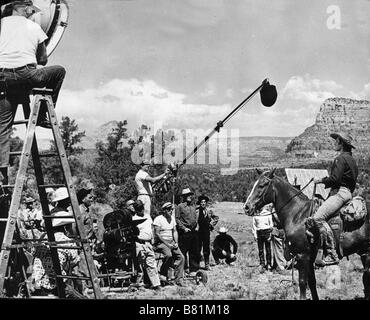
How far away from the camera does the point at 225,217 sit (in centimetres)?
2483

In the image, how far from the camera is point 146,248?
1052 centimetres

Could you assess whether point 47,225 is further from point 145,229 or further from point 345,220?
point 345,220

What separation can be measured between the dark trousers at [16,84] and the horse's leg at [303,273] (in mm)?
5097

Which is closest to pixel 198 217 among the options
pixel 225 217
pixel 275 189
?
pixel 275 189

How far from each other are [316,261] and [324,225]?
2.34 ft

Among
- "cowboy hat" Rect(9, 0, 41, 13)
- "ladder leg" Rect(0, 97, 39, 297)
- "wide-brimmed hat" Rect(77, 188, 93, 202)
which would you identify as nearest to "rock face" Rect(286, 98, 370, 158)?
"wide-brimmed hat" Rect(77, 188, 93, 202)

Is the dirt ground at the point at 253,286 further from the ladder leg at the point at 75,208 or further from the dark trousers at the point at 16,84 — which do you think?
the dark trousers at the point at 16,84

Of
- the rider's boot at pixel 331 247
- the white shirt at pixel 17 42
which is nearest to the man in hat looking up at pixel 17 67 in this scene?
the white shirt at pixel 17 42

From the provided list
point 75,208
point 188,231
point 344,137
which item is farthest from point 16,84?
point 188,231

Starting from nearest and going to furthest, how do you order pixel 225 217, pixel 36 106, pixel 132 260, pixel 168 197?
1. pixel 36 106
2. pixel 132 260
3. pixel 168 197
4. pixel 225 217

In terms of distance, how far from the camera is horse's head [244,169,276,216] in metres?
9.98
